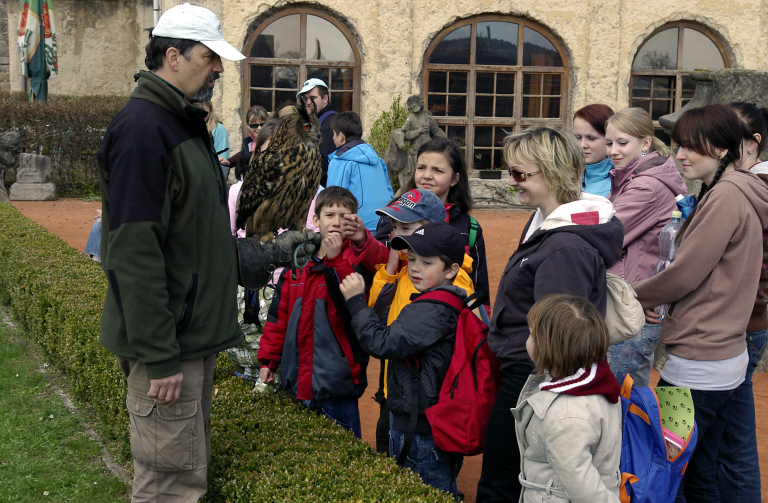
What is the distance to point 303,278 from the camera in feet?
10.6

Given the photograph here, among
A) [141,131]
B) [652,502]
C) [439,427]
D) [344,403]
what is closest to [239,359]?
[344,403]

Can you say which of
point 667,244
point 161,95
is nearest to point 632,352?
point 667,244

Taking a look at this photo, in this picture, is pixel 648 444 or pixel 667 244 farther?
pixel 667 244

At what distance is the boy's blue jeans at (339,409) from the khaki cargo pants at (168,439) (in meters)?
1.02

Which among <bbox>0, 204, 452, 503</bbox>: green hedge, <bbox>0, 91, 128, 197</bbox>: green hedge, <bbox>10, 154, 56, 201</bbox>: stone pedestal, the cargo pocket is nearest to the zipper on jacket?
the cargo pocket

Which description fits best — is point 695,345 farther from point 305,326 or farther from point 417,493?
point 305,326

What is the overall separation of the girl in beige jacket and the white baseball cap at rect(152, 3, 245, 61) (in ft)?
4.45

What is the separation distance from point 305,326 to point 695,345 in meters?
1.67

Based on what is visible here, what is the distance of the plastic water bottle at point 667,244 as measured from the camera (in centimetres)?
311

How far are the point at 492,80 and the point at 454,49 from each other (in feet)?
3.81

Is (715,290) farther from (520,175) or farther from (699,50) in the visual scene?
(699,50)

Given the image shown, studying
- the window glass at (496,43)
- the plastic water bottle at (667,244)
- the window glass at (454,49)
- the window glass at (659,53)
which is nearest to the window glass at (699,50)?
the window glass at (659,53)

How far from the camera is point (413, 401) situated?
2.83 meters

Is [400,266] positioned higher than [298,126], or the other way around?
[298,126]
